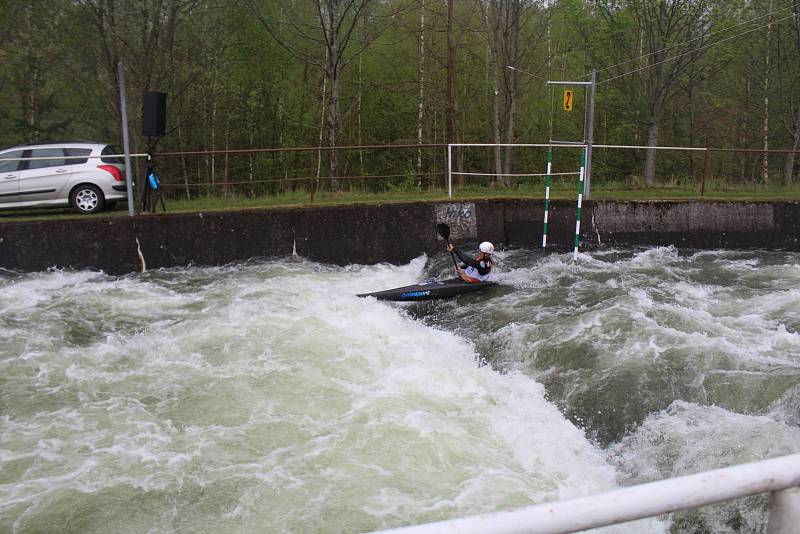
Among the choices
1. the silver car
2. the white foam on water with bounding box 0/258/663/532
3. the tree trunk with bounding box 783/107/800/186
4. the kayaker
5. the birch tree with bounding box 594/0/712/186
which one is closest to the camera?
the white foam on water with bounding box 0/258/663/532

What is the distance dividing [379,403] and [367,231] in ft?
23.2

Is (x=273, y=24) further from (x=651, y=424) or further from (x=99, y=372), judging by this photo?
(x=651, y=424)

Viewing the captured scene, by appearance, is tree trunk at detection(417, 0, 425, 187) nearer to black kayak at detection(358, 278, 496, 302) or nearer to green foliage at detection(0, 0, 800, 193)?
green foliage at detection(0, 0, 800, 193)

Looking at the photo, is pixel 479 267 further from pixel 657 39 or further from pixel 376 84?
pixel 376 84

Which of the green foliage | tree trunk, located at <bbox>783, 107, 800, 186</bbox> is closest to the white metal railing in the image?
the green foliage

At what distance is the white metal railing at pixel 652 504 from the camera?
1111 mm

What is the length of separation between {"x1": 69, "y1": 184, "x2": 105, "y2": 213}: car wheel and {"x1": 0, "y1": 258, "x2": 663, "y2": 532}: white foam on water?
15.0ft

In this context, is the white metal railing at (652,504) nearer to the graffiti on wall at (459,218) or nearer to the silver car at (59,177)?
the graffiti on wall at (459,218)

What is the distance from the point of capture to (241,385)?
20.7 feet

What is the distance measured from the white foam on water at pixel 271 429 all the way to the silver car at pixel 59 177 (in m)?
4.67

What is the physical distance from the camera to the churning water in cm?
449

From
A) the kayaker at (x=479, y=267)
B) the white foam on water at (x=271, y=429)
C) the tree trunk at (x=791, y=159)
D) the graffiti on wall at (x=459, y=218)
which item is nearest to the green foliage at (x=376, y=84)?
the tree trunk at (x=791, y=159)

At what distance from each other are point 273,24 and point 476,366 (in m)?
17.1

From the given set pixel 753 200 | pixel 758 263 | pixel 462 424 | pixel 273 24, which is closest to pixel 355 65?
pixel 273 24
